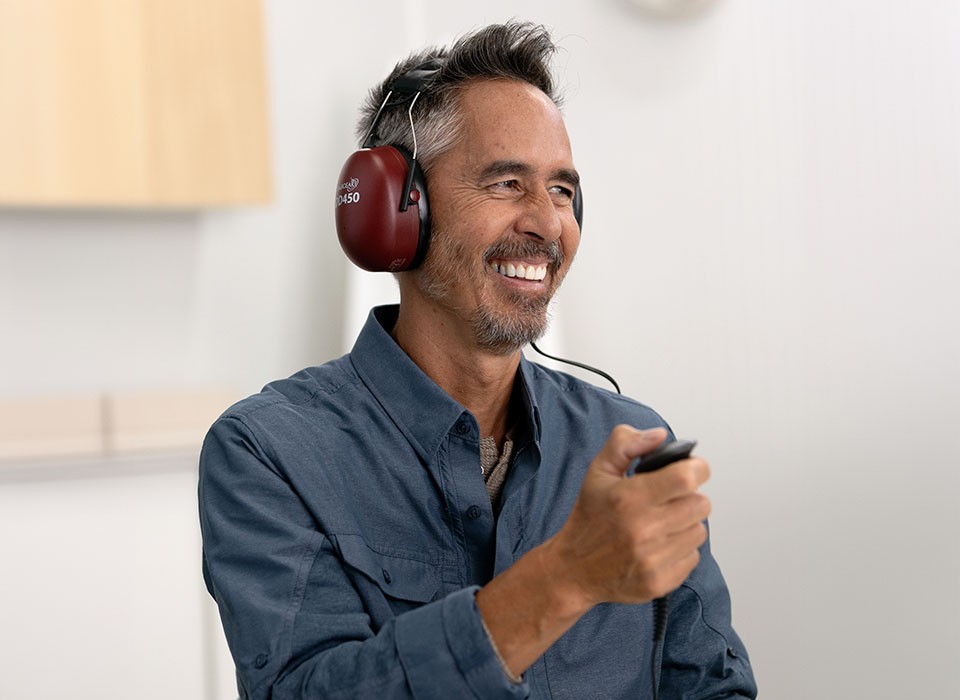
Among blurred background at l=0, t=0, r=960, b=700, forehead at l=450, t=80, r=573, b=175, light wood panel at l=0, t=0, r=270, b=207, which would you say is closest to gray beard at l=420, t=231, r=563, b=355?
forehead at l=450, t=80, r=573, b=175

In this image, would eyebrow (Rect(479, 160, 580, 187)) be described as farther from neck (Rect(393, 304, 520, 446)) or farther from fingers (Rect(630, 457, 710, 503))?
fingers (Rect(630, 457, 710, 503))

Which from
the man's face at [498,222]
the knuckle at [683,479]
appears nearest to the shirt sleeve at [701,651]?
the man's face at [498,222]

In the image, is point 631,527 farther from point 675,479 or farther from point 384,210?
point 384,210

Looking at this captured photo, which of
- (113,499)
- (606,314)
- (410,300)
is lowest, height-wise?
(113,499)

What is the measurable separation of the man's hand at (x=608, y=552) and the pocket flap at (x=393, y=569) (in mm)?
230

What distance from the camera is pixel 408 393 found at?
4.36 feet

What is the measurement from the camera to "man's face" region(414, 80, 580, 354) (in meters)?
1.38

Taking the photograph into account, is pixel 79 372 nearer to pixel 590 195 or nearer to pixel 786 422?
pixel 590 195

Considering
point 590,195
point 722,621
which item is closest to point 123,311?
point 590,195

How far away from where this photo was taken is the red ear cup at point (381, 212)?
1.35 meters

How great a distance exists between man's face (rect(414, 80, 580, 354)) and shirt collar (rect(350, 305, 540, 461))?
0.09m

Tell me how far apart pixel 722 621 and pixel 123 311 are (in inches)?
62.8

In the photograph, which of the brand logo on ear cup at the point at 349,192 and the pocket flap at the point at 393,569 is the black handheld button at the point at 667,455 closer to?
the pocket flap at the point at 393,569

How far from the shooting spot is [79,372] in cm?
238
